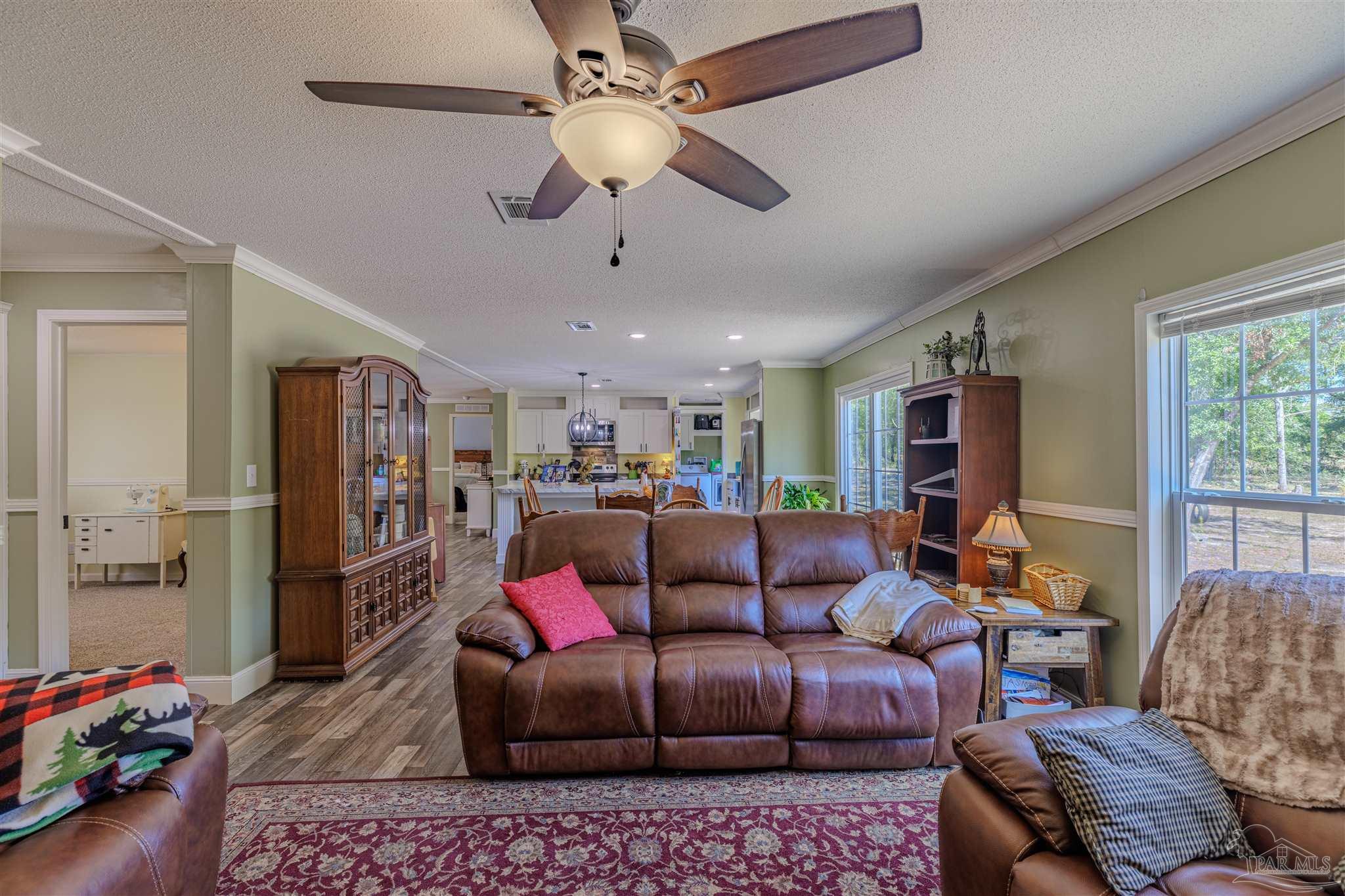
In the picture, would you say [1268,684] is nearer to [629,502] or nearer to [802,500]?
[629,502]

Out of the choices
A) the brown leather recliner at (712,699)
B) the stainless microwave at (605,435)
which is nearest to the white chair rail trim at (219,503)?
the brown leather recliner at (712,699)

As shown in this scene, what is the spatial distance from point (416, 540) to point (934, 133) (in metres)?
4.47

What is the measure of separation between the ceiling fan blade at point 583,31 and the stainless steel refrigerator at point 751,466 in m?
6.29

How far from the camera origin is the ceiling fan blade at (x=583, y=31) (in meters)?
1.11

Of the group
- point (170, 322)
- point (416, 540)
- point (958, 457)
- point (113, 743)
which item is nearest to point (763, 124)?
point (958, 457)

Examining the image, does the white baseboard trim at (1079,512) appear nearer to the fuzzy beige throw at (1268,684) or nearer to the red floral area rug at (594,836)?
the fuzzy beige throw at (1268,684)

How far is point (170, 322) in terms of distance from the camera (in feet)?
11.2

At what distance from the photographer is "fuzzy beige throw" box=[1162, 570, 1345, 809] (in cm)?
129

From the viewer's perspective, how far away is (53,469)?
343cm

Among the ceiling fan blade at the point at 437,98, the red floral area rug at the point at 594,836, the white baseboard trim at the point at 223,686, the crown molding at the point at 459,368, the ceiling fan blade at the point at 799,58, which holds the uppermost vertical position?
the crown molding at the point at 459,368

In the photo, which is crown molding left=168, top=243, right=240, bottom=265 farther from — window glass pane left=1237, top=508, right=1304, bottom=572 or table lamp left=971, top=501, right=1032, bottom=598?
window glass pane left=1237, top=508, right=1304, bottom=572

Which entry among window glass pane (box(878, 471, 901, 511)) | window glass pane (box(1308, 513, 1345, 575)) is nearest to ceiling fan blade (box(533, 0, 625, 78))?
window glass pane (box(1308, 513, 1345, 575))

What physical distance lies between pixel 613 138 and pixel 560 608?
2012 millimetres

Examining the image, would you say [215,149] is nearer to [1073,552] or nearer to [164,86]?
[164,86]
